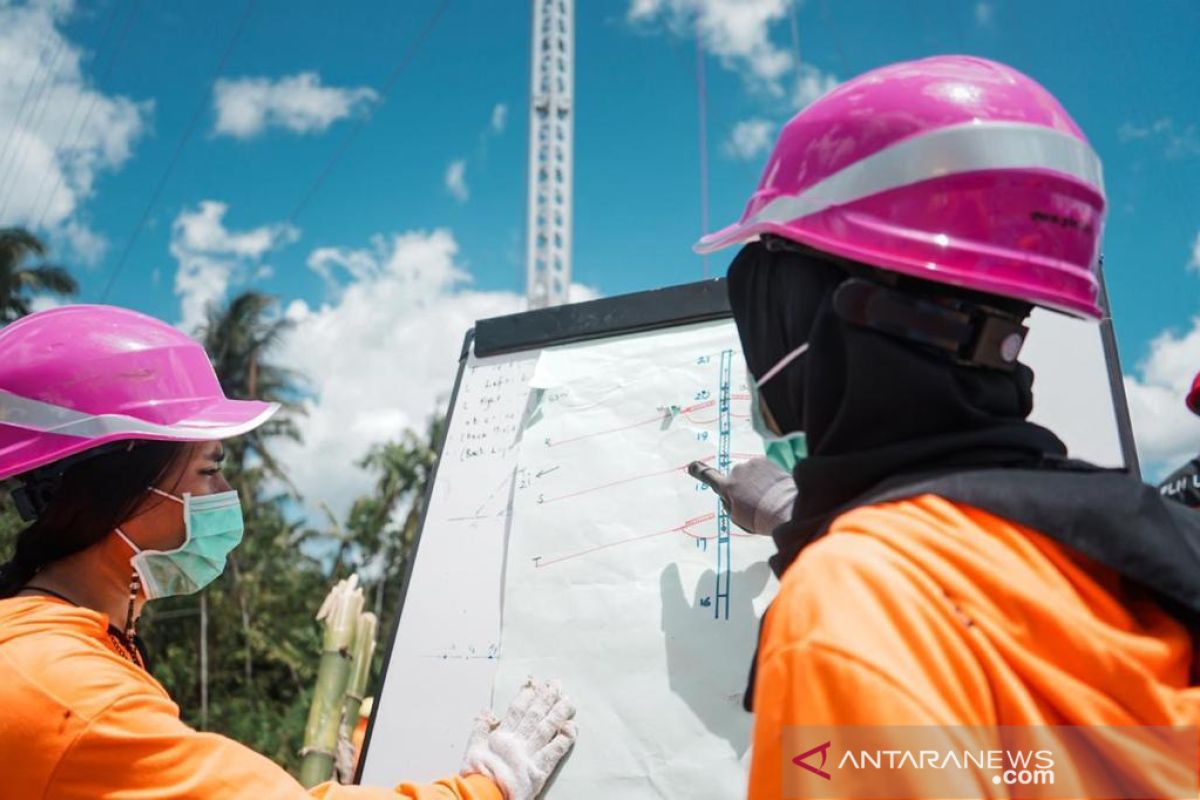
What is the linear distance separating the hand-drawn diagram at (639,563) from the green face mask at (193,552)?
2.23ft

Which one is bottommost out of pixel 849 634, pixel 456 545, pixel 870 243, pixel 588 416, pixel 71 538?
pixel 849 634

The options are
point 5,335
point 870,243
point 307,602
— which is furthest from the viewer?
point 307,602

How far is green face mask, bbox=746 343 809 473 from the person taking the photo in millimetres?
1149

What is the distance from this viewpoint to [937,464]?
0.93 metres

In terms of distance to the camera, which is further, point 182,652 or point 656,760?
point 182,652

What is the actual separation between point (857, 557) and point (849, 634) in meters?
0.08

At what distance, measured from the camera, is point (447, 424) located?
2.59 m

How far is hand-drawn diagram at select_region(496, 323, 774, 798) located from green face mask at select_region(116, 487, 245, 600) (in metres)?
0.68

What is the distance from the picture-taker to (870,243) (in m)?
1.04

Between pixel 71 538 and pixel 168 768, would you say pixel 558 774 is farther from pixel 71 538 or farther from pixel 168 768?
pixel 71 538

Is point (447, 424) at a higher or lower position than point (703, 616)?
higher

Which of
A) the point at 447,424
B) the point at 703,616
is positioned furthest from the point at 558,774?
the point at 447,424

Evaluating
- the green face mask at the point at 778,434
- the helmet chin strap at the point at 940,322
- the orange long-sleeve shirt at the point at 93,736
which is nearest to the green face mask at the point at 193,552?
the orange long-sleeve shirt at the point at 93,736

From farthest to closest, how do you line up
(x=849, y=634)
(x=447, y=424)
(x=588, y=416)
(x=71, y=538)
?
(x=447, y=424) → (x=588, y=416) → (x=71, y=538) → (x=849, y=634)
